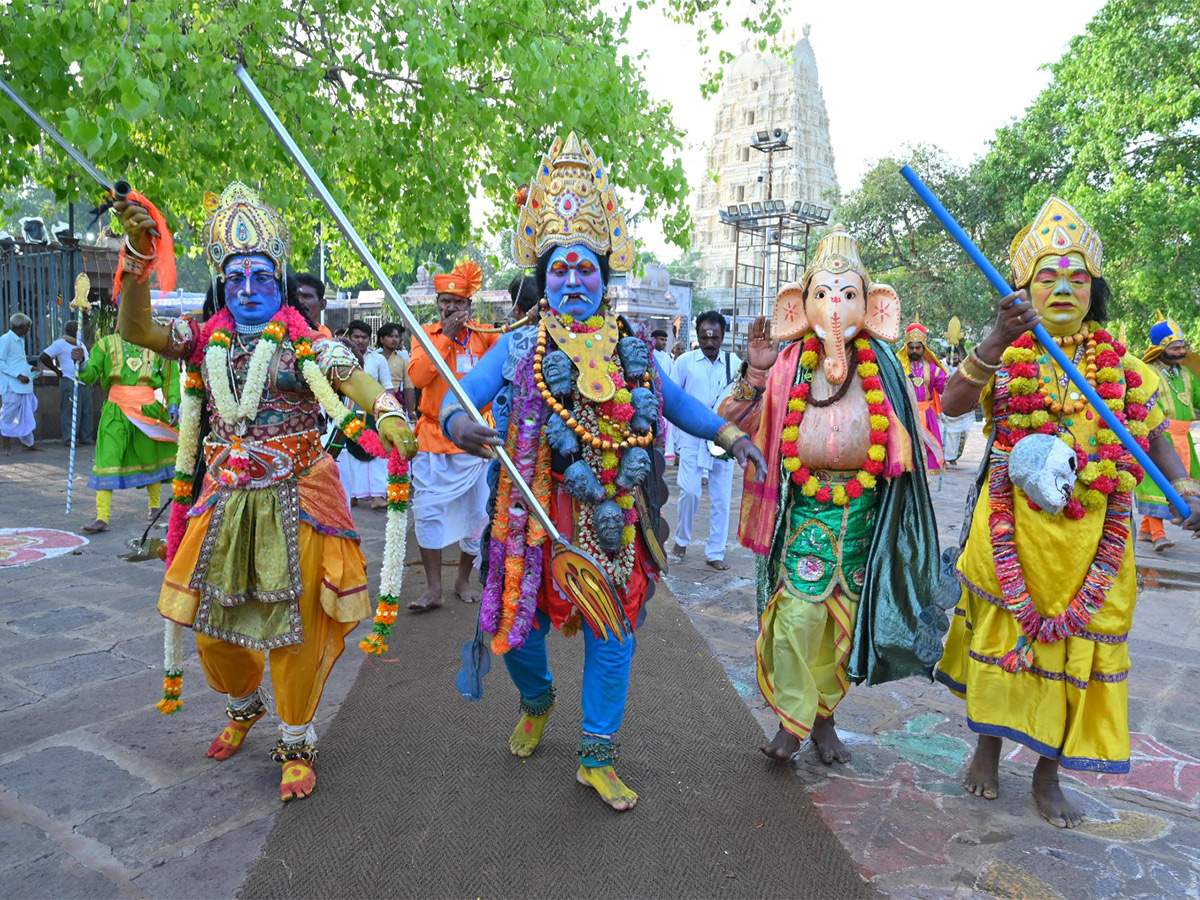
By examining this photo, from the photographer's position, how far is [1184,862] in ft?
9.82

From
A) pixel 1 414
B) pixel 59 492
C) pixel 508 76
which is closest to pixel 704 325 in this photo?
pixel 508 76

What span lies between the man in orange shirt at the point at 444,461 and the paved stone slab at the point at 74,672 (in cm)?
180

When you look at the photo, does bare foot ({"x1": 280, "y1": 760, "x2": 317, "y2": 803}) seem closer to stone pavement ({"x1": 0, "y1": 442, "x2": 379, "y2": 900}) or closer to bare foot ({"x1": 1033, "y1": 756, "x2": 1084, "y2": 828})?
stone pavement ({"x1": 0, "y1": 442, "x2": 379, "y2": 900})

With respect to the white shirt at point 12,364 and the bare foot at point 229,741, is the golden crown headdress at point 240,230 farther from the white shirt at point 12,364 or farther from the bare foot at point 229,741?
the white shirt at point 12,364

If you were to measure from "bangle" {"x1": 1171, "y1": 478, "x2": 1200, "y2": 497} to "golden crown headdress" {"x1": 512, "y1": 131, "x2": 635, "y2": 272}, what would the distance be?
2.38m

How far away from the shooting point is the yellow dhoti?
344cm

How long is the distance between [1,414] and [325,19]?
32.4ft

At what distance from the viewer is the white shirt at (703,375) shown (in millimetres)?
7523

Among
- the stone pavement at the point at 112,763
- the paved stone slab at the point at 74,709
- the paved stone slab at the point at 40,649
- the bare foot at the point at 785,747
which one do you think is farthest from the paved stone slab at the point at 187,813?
the bare foot at the point at 785,747

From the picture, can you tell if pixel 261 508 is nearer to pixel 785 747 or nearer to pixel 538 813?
pixel 538 813

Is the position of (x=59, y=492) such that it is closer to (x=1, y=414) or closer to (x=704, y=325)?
(x=1, y=414)

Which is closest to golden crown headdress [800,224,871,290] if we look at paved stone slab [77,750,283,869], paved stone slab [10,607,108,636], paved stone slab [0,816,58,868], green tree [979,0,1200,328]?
paved stone slab [77,750,283,869]

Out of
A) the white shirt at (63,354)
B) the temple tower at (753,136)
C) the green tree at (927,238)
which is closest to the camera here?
the white shirt at (63,354)

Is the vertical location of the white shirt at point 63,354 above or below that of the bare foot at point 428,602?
above
